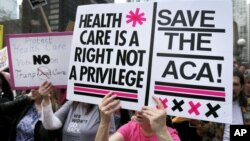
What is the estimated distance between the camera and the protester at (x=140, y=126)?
220cm

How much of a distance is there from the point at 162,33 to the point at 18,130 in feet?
6.76

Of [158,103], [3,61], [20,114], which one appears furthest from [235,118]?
[3,61]

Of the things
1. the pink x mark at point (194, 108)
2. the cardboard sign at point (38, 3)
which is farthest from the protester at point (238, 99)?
the cardboard sign at point (38, 3)

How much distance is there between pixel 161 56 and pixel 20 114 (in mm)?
2107

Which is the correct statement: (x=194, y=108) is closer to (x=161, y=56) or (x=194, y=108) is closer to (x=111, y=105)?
(x=161, y=56)

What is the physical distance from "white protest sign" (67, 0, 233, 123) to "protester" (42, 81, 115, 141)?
58 centimetres

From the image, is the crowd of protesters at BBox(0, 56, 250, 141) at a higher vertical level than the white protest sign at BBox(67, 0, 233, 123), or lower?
lower

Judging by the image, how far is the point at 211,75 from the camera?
236cm

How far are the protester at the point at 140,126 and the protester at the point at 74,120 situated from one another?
2.30 feet

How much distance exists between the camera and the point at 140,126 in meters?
2.67

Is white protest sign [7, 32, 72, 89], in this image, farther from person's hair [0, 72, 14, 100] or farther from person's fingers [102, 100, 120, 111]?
person's hair [0, 72, 14, 100]

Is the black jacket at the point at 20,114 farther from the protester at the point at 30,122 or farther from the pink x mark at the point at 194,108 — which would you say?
the pink x mark at the point at 194,108

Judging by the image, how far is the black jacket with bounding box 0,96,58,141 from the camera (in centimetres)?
372

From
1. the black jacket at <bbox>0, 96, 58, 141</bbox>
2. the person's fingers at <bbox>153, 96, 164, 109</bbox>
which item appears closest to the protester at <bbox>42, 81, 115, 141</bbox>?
the black jacket at <bbox>0, 96, 58, 141</bbox>
